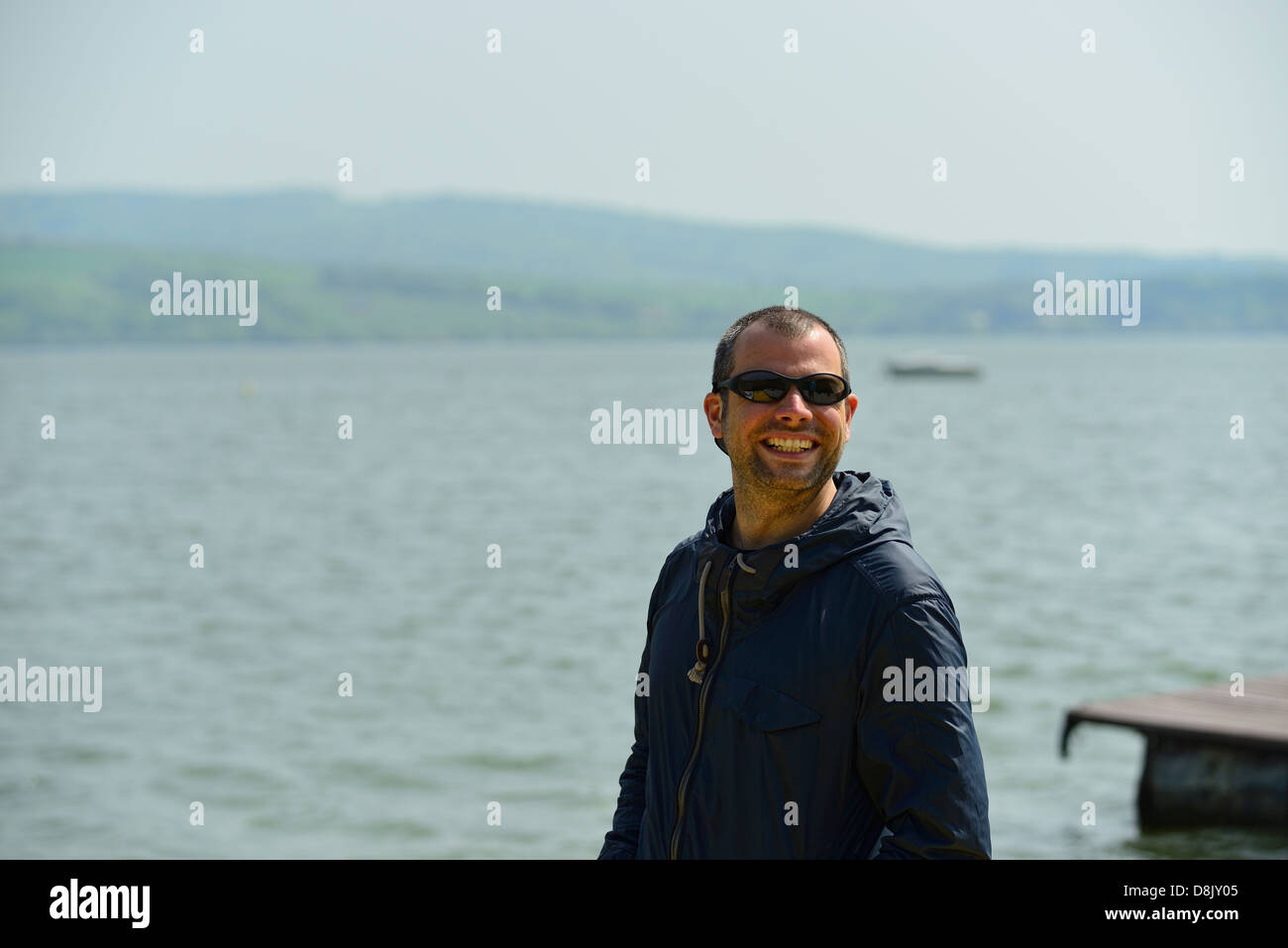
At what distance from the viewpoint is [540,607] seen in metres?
32.2

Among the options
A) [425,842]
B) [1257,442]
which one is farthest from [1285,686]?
[1257,442]

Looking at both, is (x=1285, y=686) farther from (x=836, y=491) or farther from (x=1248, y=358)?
(x=1248, y=358)

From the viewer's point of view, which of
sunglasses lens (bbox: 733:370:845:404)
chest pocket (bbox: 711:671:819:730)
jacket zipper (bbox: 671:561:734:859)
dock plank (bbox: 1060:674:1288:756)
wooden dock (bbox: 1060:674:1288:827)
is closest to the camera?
chest pocket (bbox: 711:671:819:730)

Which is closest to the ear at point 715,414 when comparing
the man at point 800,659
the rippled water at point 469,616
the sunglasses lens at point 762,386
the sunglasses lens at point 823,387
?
the man at point 800,659

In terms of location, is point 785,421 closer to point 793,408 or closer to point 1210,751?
point 793,408

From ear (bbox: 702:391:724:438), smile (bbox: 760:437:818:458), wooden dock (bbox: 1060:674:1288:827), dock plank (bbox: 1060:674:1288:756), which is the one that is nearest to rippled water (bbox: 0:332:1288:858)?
wooden dock (bbox: 1060:674:1288:827)

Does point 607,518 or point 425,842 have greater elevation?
point 607,518

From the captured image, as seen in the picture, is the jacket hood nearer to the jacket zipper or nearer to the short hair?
the jacket zipper

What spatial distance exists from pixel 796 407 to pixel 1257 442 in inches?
2937

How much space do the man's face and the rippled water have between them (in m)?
11.5

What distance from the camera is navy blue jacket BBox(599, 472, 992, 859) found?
11.1ft

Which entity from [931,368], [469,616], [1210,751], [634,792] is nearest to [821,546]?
[634,792]
